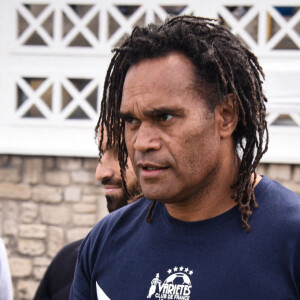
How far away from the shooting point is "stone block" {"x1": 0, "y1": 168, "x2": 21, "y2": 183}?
20.4 feet

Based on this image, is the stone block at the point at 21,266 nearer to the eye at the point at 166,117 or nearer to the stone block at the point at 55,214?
the stone block at the point at 55,214

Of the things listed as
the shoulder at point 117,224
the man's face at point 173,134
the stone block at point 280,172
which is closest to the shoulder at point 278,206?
the man's face at point 173,134

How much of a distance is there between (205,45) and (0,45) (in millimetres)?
4845

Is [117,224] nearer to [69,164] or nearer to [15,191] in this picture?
[69,164]

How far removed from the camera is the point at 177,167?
182 centimetres

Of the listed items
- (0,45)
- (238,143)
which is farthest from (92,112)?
(238,143)

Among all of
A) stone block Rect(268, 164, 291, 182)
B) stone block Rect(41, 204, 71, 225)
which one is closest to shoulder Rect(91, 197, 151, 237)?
stone block Rect(268, 164, 291, 182)

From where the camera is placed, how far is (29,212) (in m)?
6.26

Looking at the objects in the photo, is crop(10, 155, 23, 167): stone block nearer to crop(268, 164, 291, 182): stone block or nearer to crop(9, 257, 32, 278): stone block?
crop(9, 257, 32, 278): stone block

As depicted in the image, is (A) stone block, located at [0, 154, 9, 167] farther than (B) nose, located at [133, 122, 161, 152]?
Yes

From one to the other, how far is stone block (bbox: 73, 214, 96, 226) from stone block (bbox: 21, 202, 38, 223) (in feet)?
1.36

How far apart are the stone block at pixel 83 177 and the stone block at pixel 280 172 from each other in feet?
5.42

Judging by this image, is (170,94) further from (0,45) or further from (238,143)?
(0,45)

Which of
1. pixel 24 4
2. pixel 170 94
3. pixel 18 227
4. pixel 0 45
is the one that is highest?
pixel 24 4
